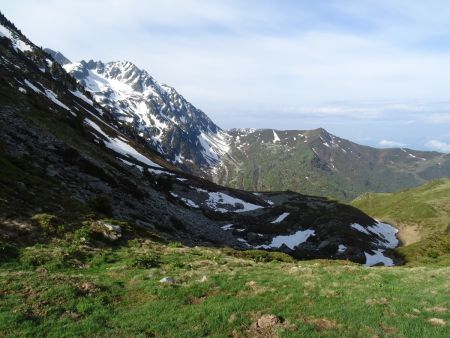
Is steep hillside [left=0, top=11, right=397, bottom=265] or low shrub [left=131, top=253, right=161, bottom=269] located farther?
steep hillside [left=0, top=11, right=397, bottom=265]

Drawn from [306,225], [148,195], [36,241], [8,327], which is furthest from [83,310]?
[306,225]

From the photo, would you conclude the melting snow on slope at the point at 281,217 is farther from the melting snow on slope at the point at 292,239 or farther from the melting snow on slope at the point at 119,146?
the melting snow on slope at the point at 119,146

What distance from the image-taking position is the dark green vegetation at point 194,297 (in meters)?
17.9

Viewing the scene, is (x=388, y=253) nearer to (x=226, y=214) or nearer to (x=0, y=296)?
(x=226, y=214)

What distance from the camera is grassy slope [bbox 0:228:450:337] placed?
58.9 feet

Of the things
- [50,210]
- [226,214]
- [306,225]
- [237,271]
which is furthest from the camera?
[226,214]

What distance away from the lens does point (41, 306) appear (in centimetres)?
1945

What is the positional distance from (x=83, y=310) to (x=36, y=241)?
443 inches

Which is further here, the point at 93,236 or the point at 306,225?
the point at 306,225

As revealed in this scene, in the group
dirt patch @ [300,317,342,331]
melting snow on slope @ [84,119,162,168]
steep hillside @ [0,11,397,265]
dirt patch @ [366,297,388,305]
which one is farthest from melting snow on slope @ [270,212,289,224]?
dirt patch @ [300,317,342,331]

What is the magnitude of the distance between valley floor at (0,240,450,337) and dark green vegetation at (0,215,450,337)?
49 millimetres

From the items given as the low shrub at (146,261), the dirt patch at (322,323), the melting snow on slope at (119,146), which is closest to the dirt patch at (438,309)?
the dirt patch at (322,323)

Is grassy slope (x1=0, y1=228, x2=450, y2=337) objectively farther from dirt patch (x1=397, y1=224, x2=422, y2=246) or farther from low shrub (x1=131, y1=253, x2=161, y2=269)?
dirt patch (x1=397, y1=224, x2=422, y2=246)

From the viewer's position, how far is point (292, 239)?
10406 centimetres
